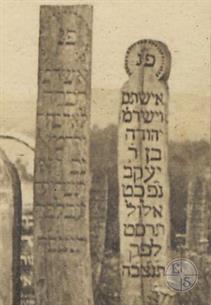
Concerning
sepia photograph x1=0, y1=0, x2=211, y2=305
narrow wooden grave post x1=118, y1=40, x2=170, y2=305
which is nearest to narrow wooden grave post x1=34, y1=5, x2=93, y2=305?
sepia photograph x1=0, y1=0, x2=211, y2=305

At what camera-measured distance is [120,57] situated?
5.80m

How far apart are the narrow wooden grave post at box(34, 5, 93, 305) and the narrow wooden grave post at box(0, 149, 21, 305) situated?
0.08m

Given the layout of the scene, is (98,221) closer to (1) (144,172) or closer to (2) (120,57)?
(1) (144,172)

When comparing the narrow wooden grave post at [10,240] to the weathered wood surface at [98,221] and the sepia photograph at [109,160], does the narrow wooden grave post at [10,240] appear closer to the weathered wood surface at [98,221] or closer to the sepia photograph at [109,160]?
the sepia photograph at [109,160]

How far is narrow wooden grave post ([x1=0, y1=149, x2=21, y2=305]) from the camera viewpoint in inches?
227

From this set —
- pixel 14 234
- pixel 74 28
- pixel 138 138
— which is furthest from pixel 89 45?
pixel 14 234

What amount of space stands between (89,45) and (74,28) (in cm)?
10

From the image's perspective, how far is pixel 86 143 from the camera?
18.9ft

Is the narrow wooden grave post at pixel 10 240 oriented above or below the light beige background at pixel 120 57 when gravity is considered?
below

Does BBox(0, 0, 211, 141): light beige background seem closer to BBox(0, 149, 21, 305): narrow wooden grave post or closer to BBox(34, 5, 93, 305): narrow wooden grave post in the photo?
BBox(34, 5, 93, 305): narrow wooden grave post

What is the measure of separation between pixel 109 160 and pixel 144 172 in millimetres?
160

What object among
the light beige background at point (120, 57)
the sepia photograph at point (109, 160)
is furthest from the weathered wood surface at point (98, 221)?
the light beige background at point (120, 57)

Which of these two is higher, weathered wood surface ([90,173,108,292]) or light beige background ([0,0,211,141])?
light beige background ([0,0,211,141])

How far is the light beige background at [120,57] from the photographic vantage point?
578 cm
